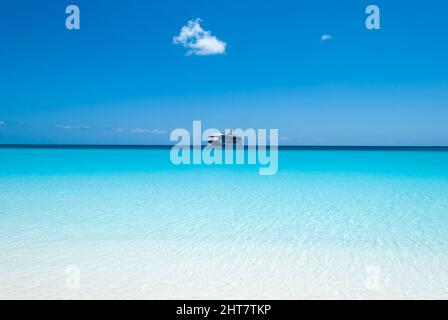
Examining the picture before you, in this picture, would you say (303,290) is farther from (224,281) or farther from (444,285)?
(444,285)

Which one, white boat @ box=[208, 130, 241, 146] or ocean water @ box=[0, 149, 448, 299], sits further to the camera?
white boat @ box=[208, 130, 241, 146]

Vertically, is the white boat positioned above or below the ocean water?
above

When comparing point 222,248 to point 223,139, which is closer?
point 222,248

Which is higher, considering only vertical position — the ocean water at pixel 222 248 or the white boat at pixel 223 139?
the white boat at pixel 223 139

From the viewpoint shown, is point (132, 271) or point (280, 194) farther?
point (280, 194)

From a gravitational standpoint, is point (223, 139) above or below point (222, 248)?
above

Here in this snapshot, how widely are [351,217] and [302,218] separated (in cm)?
77

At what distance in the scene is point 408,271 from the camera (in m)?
2.92

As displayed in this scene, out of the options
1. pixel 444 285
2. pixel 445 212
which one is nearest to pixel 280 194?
pixel 445 212

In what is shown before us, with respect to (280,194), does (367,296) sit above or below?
below

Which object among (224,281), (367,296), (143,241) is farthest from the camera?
(143,241)

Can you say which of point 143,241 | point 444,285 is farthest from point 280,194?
point 444,285

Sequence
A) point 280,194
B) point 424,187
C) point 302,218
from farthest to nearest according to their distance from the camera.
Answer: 1. point 424,187
2. point 280,194
3. point 302,218

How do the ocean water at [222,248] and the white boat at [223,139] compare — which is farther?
the white boat at [223,139]
